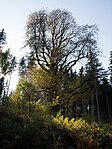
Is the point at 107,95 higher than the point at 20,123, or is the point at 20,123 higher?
the point at 107,95

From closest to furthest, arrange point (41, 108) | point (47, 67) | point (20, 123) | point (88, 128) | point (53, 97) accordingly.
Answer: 1. point (20, 123)
2. point (88, 128)
3. point (41, 108)
4. point (53, 97)
5. point (47, 67)

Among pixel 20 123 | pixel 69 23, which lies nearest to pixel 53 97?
pixel 69 23

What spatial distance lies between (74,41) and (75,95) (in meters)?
5.54

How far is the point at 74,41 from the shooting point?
958 inches

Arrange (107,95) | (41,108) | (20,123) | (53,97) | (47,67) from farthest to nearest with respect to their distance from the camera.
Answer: (107,95) < (47,67) < (53,97) < (41,108) < (20,123)

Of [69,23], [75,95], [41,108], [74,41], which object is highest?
[69,23]

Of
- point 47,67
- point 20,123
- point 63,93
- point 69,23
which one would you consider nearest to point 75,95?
point 63,93

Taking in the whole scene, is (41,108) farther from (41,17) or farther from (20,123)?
(41,17)

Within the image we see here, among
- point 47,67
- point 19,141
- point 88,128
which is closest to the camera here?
point 19,141

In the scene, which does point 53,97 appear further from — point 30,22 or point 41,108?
point 30,22

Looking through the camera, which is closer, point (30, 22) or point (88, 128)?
point (88, 128)

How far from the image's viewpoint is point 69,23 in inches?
974

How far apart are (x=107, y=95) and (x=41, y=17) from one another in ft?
120

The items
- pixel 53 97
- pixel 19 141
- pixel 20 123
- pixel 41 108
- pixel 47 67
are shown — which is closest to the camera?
pixel 19 141
